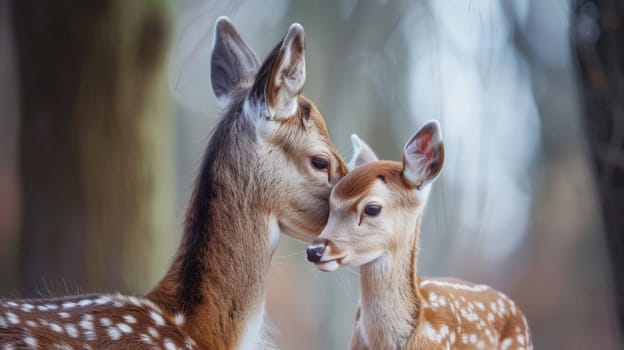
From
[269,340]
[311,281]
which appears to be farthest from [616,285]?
[269,340]

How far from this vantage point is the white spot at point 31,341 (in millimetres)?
837

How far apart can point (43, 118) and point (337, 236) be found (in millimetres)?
783

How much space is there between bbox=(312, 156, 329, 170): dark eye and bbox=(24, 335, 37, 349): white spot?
1.49 ft

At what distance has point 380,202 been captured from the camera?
3.22 ft

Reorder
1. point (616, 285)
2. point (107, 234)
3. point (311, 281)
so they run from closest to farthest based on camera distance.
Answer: point (311, 281)
point (107, 234)
point (616, 285)

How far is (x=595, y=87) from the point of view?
1.70 m

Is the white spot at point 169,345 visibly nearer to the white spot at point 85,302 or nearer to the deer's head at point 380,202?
the white spot at point 85,302

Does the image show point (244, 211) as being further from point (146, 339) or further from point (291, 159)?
point (146, 339)

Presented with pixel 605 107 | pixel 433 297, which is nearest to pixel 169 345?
pixel 433 297

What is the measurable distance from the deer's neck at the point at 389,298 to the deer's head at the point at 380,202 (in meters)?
0.02

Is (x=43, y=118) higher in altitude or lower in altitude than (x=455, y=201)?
higher

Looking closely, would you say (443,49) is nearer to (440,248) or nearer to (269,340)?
(440,248)

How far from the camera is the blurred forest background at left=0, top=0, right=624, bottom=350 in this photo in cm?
136

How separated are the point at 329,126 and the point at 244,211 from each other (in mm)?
384
